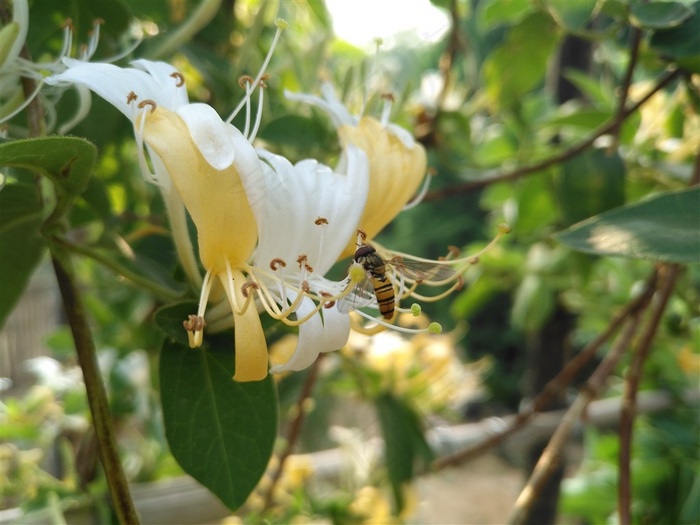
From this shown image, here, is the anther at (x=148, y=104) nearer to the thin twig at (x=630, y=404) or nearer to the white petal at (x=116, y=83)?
the white petal at (x=116, y=83)

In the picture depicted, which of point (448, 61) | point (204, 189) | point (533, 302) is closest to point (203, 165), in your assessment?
point (204, 189)

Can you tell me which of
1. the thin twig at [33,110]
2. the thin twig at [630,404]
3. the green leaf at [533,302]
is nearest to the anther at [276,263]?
the thin twig at [33,110]

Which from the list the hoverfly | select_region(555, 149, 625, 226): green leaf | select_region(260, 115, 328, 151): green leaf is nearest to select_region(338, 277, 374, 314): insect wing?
the hoverfly

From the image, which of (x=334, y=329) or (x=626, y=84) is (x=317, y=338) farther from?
(x=626, y=84)

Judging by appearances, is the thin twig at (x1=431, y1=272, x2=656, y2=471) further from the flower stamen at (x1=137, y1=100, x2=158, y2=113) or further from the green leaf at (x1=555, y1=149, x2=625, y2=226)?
the flower stamen at (x1=137, y1=100, x2=158, y2=113)

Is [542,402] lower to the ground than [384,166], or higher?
lower

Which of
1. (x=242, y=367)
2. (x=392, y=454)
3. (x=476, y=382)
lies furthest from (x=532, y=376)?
(x=242, y=367)
